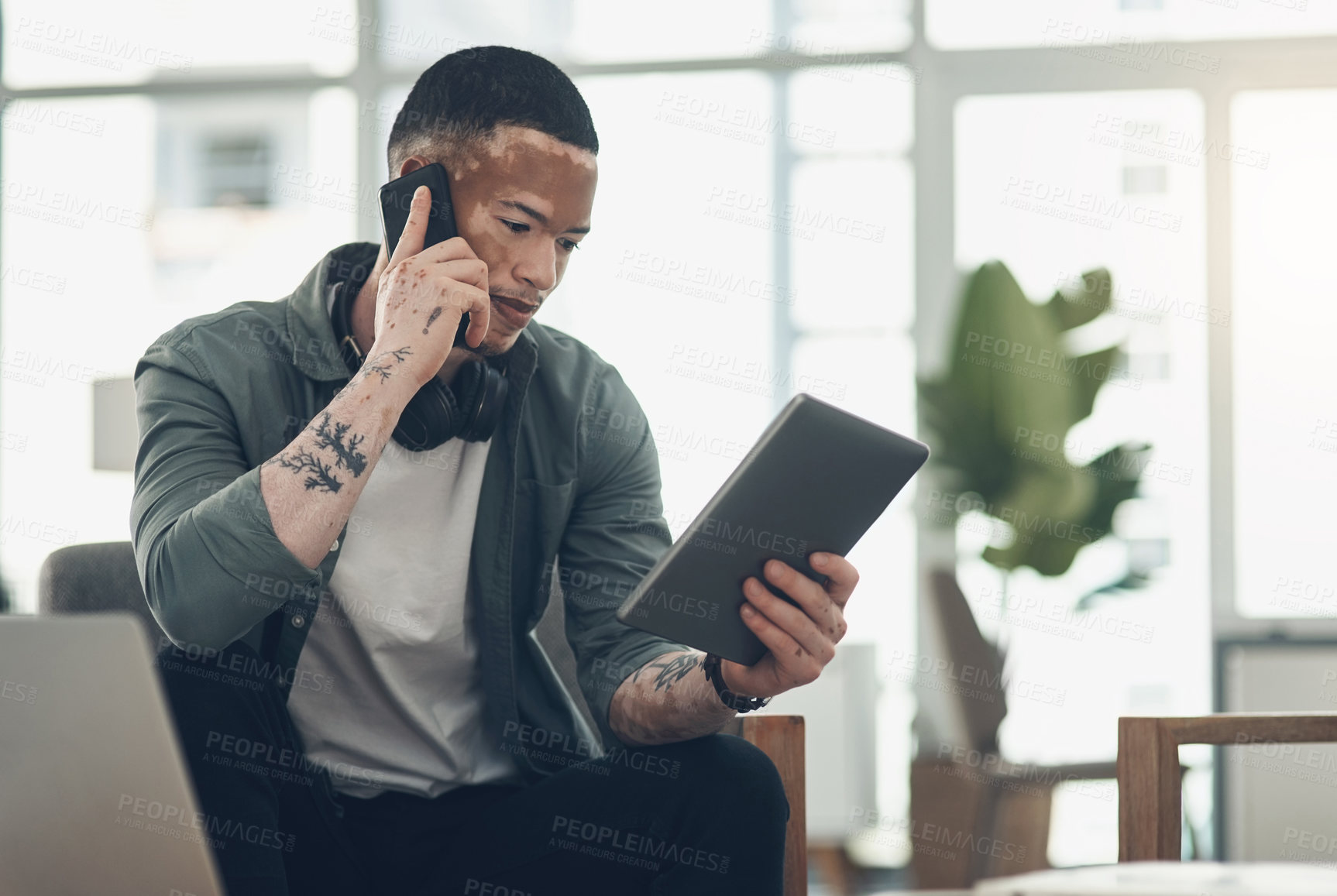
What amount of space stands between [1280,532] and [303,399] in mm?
3163

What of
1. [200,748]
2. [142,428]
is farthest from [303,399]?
[200,748]

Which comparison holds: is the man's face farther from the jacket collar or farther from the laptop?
the laptop

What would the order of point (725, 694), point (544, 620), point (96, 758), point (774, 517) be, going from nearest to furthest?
point (96, 758) → point (774, 517) → point (725, 694) → point (544, 620)

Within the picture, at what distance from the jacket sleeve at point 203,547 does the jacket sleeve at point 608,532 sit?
36 cm

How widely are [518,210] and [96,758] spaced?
2.59 feet

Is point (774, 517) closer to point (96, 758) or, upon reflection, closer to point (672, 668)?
point (672, 668)

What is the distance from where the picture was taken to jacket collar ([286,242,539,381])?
4.50 ft

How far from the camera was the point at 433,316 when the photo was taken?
4.09ft

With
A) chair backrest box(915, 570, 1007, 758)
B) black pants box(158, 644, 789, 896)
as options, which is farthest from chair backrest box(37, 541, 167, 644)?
chair backrest box(915, 570, 1007, 758)

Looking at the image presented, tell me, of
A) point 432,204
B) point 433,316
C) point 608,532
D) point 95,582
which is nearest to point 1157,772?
point 608,532

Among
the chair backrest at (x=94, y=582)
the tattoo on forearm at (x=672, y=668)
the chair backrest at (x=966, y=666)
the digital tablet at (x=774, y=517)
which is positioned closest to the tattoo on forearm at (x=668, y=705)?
the tattoo on forearm at (x=672, y=668)

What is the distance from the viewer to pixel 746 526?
1.04 metres

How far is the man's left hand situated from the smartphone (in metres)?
0.49

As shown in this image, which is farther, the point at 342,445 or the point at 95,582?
the point at 95,582
